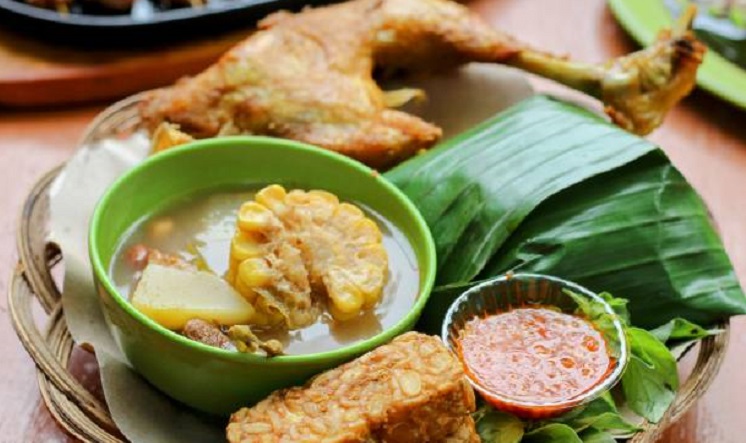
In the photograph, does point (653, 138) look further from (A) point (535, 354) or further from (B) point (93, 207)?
(B) point (93, 207)

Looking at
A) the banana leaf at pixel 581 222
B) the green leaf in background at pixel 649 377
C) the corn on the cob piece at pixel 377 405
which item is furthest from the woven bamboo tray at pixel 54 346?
the corn on the cob piece at pixel 377 405

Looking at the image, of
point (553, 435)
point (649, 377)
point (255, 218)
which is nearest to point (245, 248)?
point (255, 218)

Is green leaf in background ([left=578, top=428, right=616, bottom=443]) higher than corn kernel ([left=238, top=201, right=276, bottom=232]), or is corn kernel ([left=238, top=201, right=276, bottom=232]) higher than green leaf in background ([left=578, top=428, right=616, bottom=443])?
corn kernel ([left=238, top=201, right=276, bottom=232])

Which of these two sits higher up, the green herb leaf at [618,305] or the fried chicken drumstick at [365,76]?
the fried chicken drumstick at [365,76]

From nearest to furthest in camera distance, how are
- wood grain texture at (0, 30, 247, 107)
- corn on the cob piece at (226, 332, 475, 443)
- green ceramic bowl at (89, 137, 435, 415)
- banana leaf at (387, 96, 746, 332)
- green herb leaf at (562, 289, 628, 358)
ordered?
corn on the cob piece at (226, 332, 475, 443)
green ceramic bowl at (89, 137, 435, 415)
green herb leaf at (562, 289, 628, 358)
banana leaf at (387, 96, 746, 332)
wood grain texture at (0, 30, 247, 107)

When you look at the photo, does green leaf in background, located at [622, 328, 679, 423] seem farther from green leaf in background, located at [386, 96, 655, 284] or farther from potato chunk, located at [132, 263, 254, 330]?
potato chunk, located at [132, 263, 254, 330]

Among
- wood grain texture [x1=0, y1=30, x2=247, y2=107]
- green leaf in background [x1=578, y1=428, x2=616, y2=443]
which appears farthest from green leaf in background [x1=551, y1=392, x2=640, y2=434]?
wood grain texture [x1=0, y1=30, x2=247, y2=107]

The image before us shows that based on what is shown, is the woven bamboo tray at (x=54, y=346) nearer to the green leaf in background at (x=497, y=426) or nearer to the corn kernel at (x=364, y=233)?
the green leaf in background at (x=497, y=426)

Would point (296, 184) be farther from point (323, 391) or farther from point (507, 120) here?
point (323, 391)
